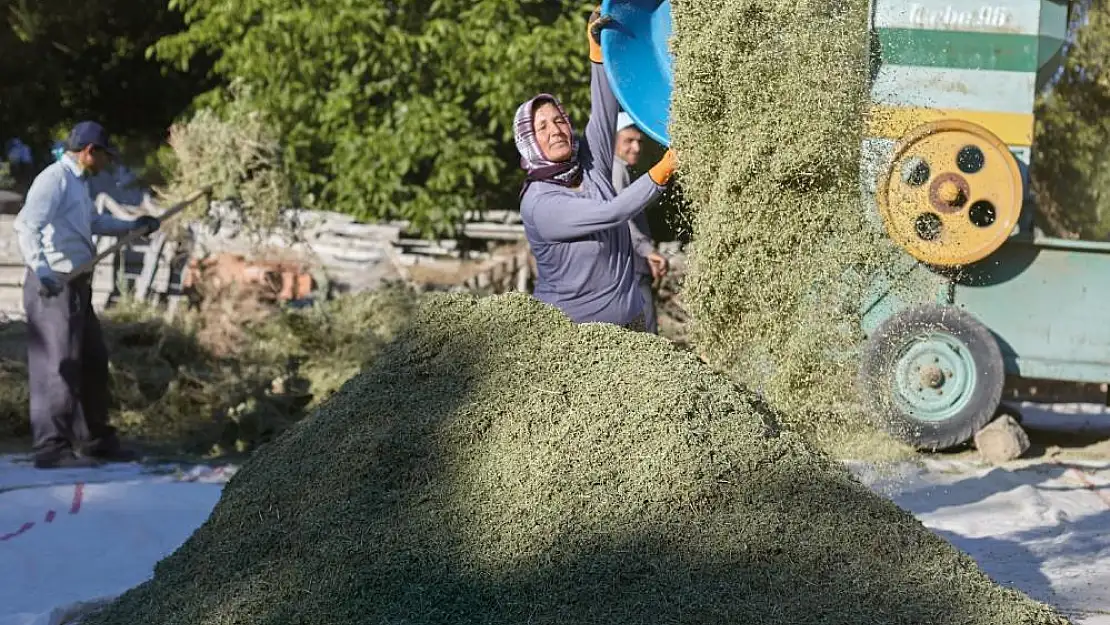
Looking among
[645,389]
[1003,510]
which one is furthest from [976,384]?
[645,389]

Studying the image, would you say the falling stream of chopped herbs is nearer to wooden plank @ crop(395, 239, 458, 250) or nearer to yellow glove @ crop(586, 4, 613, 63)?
yellow glove @ crop(586, 4, 613, 63)

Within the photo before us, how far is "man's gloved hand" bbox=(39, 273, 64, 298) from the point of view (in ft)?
21.3

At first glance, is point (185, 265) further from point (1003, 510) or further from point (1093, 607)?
point (1093, 607)

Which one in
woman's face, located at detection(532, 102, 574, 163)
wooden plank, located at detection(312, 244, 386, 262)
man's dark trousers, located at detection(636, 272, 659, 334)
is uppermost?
woman's face, located at detection(532, 102, 574, 163)

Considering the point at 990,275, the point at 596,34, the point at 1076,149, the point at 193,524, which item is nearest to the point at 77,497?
the point at 193,524

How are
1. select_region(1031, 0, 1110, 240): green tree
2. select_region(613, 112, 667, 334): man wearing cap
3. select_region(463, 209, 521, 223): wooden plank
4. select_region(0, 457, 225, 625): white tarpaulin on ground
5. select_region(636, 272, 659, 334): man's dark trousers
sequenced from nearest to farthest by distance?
1. select_region(0, 457, 225, 625): white tarpaulin on ground
2. select_region(636, 272, 659, 334): man's dark trousers
3. select_region(613, 112, 667, 334): man wearing cap
4. select_region(463, 209, 521, 223): wooden plank
5. select_region(1031, 0, 1110, 240): green tree

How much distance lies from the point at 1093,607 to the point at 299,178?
269 inches

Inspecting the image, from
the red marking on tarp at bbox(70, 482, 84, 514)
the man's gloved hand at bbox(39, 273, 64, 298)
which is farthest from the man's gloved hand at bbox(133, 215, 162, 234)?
the red marking on tarp at bbox(70, 482, 84, 514)

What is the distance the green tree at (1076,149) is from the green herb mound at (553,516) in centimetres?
933

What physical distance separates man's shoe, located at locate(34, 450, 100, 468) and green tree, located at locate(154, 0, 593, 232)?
3290mm

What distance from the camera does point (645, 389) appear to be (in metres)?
3.35

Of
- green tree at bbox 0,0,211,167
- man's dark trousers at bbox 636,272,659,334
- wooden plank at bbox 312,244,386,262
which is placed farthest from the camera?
green tree at bbox 0,0,211,167

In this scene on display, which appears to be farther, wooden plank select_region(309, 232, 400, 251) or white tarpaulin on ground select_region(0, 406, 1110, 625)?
wooden plank select_region(309, 232, 400, 251)

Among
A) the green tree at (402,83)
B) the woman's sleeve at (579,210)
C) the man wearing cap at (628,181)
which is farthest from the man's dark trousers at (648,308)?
the green tree at (402,83)
